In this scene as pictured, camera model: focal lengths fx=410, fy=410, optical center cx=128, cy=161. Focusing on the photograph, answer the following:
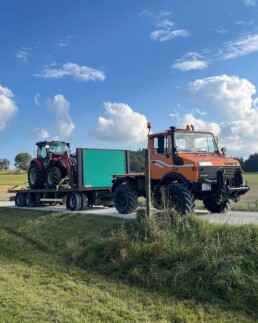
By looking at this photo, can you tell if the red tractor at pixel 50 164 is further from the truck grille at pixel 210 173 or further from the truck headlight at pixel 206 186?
the truck headlight at pixel 206 186

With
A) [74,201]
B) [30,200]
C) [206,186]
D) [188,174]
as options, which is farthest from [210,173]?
[30,200]

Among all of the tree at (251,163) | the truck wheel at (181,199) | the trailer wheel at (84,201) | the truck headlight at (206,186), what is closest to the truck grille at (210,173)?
the truck headlight at (206,186)

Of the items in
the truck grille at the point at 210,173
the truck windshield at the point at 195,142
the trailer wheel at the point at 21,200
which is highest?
the truck windshield at the point at 195,142

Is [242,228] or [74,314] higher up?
[242,228]

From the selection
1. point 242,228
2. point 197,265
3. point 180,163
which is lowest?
point 197,265

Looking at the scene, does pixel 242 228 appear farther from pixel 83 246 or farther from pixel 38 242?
pixel 38 242

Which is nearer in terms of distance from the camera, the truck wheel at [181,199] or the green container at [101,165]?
the truck wheel at [181,199]

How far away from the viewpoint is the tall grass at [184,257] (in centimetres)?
708

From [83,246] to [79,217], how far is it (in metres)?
4.16

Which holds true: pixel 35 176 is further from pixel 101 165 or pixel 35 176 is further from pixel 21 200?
pixel 101 165

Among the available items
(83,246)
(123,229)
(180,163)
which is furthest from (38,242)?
(180,163)

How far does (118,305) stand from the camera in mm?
6809

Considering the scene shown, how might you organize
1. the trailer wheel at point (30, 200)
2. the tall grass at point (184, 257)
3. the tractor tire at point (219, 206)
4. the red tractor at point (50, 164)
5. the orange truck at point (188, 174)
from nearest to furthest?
the tall grass at point (184, 257) → the orange truck at point (188, 174) → the tractor tire at point (219, 206) → the red tractor at point (50, 164) → the trailer wheel at point (30, 200)

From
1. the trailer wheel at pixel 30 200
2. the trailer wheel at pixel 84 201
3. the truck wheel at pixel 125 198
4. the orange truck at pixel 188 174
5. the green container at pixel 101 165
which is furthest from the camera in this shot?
the trailer wheel at pixel 30 200
